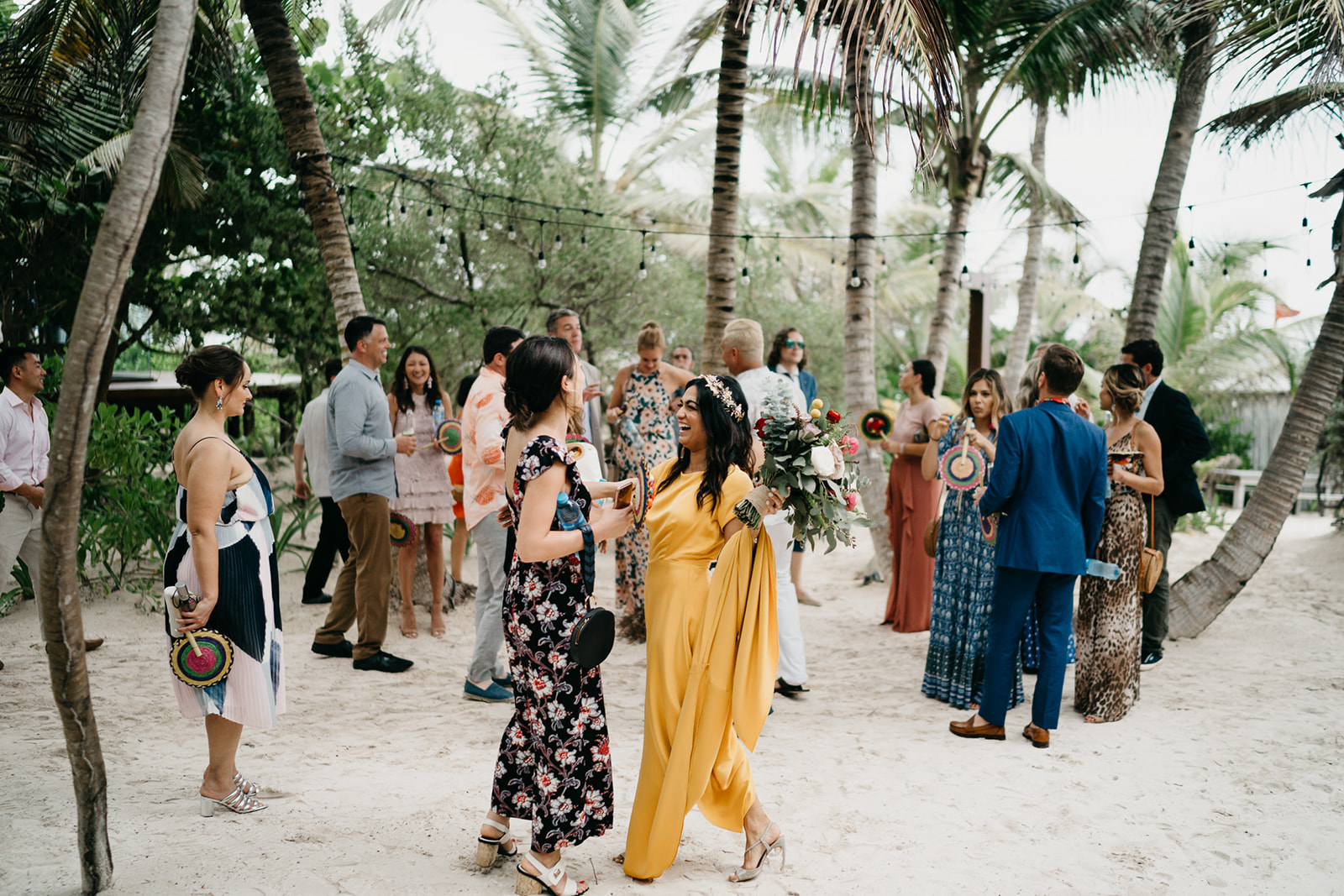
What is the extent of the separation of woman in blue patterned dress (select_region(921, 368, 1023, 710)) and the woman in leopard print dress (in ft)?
1.33

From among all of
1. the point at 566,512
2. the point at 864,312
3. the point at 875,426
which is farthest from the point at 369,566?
the point at 864,312

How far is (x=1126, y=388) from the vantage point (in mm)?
5129

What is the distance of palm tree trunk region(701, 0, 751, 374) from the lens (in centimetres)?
740

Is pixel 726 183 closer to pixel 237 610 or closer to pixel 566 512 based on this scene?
pixel 566 512

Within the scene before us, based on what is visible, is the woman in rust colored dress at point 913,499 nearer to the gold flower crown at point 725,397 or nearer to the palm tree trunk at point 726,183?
the palm tree trunk at point 726,183

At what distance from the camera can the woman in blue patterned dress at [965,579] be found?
520cm

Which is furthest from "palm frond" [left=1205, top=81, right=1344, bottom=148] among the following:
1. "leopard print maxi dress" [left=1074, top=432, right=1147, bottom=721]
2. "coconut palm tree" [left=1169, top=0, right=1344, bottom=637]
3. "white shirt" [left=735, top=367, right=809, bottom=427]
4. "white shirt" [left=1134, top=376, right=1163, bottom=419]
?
"white shirt" [left=735, top=367, right=809, bottom=427]

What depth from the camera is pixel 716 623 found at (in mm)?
3125

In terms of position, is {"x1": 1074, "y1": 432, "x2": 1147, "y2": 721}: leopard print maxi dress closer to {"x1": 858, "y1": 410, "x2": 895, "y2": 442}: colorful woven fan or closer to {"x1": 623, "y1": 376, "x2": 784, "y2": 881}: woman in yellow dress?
{"x1": 858, "y1": 410, "x2": 895, "y2": 442}: colorful woven fan

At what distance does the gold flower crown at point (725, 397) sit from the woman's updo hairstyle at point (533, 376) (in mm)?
517

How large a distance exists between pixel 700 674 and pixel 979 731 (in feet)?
7.34

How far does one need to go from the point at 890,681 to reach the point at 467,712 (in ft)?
8.65

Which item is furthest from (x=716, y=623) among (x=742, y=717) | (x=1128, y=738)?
(x=1128, y=738)

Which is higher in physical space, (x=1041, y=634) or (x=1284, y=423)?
(x=1284, y=423)
